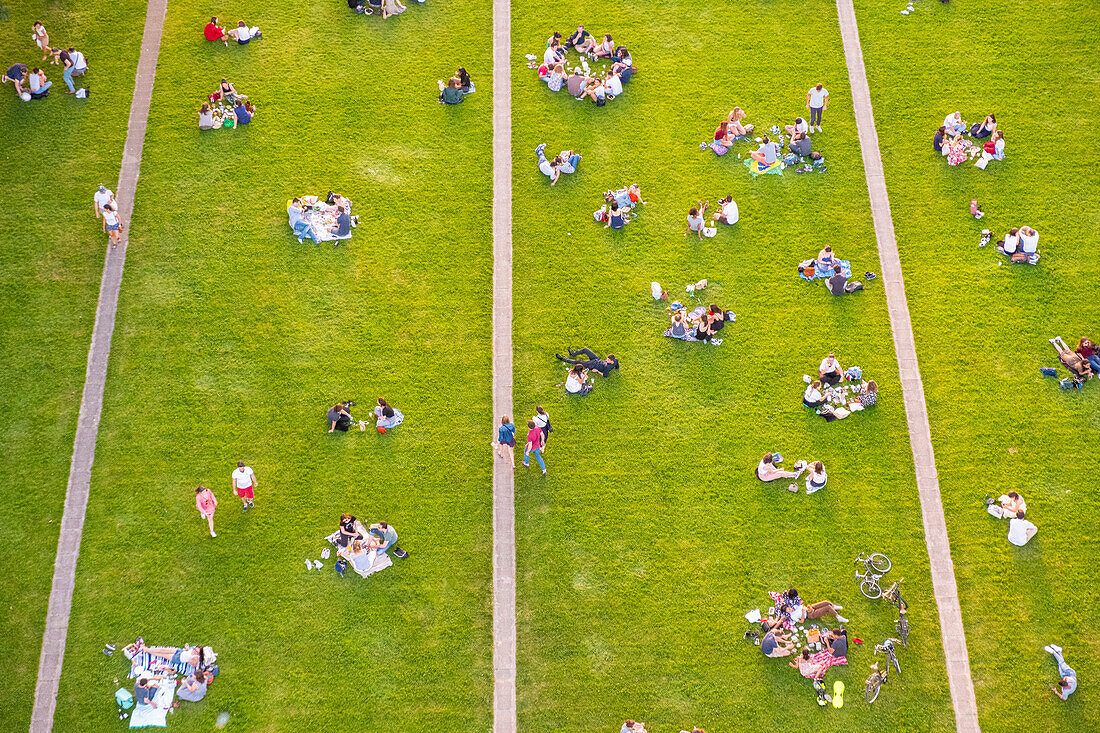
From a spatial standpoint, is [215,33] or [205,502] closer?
[205,502]

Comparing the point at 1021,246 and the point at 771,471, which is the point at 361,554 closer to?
the point at 771,471

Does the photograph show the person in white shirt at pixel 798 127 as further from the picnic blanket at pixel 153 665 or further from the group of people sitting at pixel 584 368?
the picnic blanket at pixel 153 665

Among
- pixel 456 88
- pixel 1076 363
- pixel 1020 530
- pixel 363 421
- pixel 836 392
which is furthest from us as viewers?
pixel 456 88

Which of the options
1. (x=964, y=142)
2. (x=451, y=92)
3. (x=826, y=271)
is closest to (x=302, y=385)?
(x=451, y=92)

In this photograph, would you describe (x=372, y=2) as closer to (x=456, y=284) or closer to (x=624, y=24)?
(x=624, y=24)

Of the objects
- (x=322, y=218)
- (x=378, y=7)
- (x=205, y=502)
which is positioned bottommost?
(x=205, y=502)

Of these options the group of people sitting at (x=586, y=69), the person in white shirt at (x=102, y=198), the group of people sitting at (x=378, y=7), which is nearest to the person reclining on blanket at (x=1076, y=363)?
the group of people sitting at (x=586, y=69)

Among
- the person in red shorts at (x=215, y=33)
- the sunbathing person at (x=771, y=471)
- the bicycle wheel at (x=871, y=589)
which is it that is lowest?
the bicycle wheel at (x=871, y=589)
